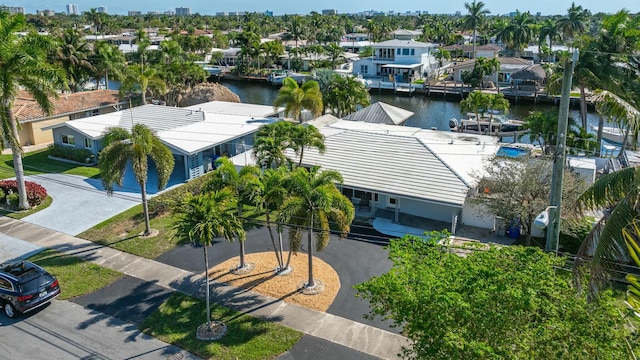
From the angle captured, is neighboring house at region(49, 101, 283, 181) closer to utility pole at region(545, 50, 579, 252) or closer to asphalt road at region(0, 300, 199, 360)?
asphalt road at region(0, 300, 199, 360)

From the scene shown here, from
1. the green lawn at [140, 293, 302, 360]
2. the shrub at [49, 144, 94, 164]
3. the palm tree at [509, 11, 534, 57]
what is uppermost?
the palm tree at [509, 11, 534, 57]

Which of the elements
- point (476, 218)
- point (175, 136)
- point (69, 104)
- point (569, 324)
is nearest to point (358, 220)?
point (476, 218)

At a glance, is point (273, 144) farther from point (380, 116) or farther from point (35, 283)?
point (380, 116)

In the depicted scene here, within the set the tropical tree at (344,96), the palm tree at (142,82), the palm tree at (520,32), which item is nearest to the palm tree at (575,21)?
the palm tree at (520,32)

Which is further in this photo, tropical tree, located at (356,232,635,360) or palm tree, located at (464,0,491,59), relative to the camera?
palm tree, located at (464,0,491,59)

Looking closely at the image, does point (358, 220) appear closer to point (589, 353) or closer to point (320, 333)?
point (320, 333)

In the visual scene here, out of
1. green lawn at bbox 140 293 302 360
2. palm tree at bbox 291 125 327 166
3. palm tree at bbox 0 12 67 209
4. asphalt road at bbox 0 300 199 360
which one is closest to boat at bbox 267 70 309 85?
palm tree at bbox 291 125 327 166
